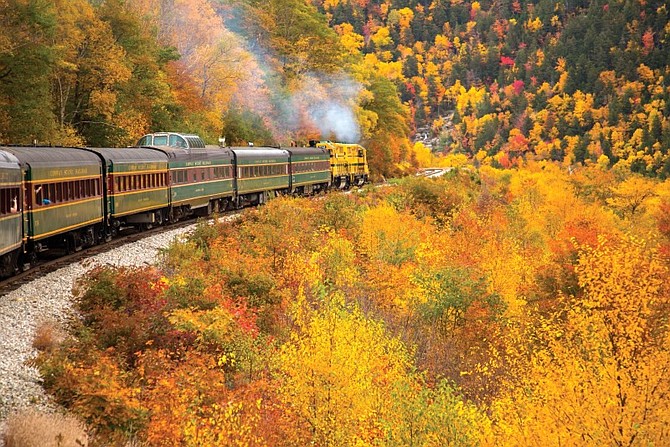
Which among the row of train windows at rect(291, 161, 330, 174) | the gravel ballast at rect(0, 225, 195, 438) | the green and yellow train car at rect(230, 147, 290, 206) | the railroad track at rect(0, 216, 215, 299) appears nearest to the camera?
the gravel ballast at rect(0, 225, 195, 438)

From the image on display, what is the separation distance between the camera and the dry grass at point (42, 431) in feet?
42.0

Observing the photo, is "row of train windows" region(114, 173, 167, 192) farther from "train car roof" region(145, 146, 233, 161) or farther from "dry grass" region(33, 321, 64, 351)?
"dry grass" region(33, 321, 64, 351)

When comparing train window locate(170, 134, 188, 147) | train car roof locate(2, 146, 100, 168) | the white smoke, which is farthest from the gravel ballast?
the white smoke

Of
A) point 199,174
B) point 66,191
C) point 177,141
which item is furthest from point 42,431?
point 199,174

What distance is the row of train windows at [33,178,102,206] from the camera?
2338cm

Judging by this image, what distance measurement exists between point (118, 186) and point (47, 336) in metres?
12.9

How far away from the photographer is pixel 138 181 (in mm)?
31969

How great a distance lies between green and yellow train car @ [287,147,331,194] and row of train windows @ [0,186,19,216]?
32.0m

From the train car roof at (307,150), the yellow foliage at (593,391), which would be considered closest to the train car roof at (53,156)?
the yellow foliage at (593,391)

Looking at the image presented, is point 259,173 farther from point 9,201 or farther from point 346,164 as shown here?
point 9,201

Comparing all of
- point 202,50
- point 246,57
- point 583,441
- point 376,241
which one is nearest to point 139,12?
point 202,50

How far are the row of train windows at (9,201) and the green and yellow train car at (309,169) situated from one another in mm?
32015

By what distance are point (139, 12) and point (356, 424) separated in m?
39.4

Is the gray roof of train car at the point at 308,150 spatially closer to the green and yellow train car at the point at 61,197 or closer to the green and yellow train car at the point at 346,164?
the green and yellow train car at the point at 346,164
